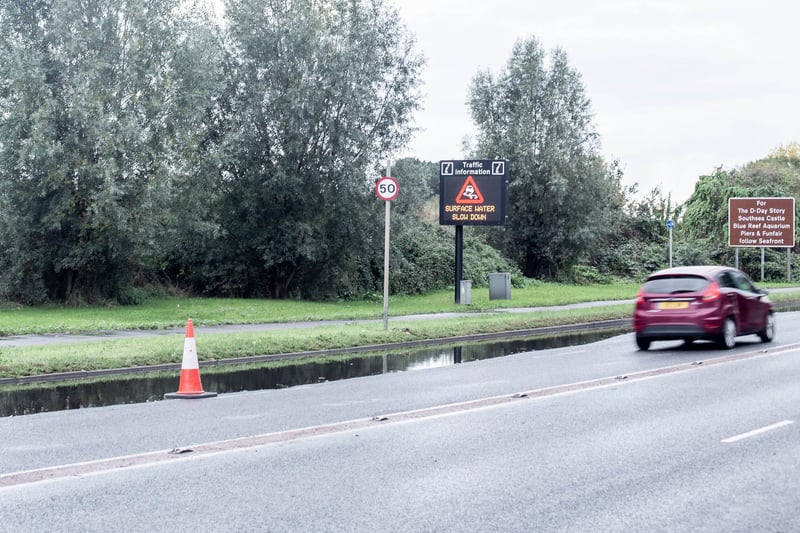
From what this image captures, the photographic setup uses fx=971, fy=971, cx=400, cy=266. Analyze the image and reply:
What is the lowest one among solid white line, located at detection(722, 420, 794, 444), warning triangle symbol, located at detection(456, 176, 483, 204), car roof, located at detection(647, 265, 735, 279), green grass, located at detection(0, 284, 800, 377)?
solid white line, located at detection(722, 420, 794, 444)

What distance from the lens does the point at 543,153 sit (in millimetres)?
51812

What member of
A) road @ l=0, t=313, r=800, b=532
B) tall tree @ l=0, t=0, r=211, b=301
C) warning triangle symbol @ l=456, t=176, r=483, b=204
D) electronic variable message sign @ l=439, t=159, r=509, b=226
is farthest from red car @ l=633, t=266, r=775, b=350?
tall tree @ l=0, t=0, r=211, b=301

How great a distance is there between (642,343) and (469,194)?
15224mm

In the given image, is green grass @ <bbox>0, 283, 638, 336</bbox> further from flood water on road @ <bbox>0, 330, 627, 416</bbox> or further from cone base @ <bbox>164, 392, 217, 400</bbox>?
cone base @ <bbox>164, 392, 217, 400</bbox>

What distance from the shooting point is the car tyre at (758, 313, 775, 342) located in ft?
63.3

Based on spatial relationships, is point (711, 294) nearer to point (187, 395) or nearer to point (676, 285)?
point (676, 285)

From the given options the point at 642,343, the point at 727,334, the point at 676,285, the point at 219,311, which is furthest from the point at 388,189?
the point at 219,311

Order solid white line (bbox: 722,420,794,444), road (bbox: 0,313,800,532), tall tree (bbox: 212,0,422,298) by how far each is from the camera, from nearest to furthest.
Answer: road (bbox: 0,313,800,532) < solid white line (bbox: 722,420,794,444) < tall tree (bbox: 212,0,422,298)

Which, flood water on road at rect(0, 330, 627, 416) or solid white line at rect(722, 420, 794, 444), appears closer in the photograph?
solid white line at rect(722, 420, 794, 444)

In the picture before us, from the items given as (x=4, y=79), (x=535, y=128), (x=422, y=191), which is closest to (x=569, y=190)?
(x=535, y=128)

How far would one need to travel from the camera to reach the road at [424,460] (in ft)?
20.1

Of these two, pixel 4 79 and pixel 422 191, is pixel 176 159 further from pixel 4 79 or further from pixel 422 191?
pixel 422 191

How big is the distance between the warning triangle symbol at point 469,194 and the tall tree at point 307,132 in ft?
15.4

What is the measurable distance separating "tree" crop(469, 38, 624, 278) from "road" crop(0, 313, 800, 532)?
39169mm
